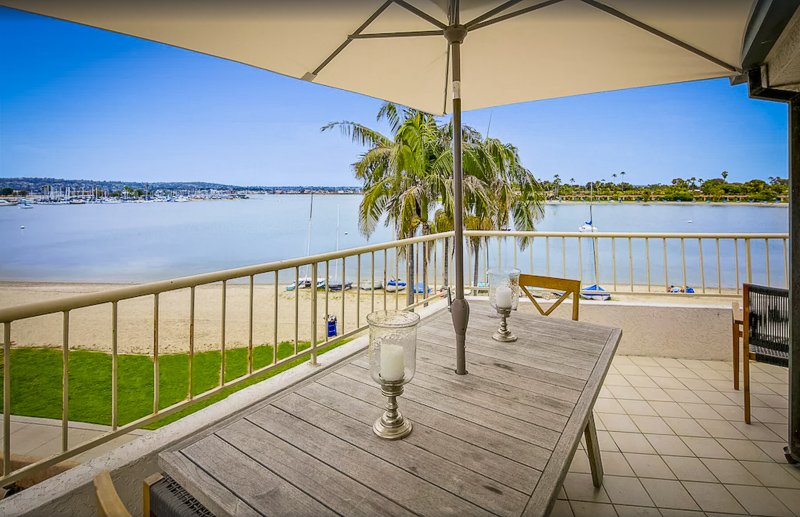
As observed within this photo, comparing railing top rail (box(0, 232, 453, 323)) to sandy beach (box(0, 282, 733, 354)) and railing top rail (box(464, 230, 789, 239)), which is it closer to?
railing top rail (box(464, 230, 789, 239))

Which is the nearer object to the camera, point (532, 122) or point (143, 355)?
point (143, 355)

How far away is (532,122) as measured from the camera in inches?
1468

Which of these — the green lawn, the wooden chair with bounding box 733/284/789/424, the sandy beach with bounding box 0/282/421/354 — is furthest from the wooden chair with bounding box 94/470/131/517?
the sandy beach with bounding box 0/282/421/354

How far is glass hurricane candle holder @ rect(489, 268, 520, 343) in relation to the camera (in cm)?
189

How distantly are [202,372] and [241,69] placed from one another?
1750 inches

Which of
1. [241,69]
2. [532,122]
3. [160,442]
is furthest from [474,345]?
[241,69]

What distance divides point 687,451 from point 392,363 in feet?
7.73

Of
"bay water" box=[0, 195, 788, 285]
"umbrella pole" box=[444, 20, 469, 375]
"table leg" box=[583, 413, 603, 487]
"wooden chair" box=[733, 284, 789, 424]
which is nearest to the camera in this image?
"umbrella pole" box=[444, 20, 469, 375]

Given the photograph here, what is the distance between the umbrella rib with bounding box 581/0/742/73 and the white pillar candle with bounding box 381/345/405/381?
1.77 metres

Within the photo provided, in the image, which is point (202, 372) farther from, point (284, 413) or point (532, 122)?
point (532, 122)

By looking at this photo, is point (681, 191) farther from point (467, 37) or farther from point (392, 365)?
point (392, 365)

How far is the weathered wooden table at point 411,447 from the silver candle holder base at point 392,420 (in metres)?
0.03

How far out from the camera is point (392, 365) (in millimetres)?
1060

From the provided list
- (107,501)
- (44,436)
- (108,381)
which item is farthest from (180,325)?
(107,501)
